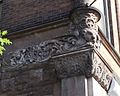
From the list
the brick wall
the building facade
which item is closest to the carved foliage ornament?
the building facade

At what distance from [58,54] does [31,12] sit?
187 cm

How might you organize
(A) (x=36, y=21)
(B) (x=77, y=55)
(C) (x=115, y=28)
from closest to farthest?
(B) (x=77, y=55), (A) (x=36, y=21), (C) (x=115, y=28)

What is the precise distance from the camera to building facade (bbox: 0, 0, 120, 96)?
8891mm

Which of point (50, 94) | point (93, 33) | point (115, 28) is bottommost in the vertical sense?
point (50, 94)

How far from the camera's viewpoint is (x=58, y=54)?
360 inches

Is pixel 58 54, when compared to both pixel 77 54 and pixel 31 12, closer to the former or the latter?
pixel 77 54

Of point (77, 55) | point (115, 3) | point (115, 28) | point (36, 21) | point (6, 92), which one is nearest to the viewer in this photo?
point (77, 55)

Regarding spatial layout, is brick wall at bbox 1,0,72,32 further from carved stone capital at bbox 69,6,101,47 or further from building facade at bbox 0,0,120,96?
carved stone capital at bbox 69,6,101,47

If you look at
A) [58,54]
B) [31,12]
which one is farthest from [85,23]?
[31,12]

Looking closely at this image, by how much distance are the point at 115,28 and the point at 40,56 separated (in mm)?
4694

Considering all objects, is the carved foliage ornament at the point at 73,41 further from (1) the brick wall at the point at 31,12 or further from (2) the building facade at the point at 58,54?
(1) the brick wall at the point at 31,12

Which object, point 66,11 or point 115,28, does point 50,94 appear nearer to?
point 66,11

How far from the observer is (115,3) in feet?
47.6

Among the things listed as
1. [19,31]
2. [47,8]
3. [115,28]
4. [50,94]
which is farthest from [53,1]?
[115,28]
